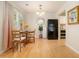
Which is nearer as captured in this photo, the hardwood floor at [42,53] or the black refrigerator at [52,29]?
the hardwood floor at [42,53]

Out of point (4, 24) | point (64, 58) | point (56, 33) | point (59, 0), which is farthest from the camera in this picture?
point (56, 33)

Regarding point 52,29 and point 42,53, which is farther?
point 52,29

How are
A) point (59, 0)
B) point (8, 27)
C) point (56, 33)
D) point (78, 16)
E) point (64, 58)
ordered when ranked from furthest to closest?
1. point (56, 33)
2. point (59, 0)
3. point (8, 27)
4. point (78, 16)
5. point (64, 58)

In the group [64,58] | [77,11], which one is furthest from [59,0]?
[64,58]

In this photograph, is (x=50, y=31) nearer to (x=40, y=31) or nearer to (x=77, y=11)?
(x=40, y=31)

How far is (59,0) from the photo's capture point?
22.2 ft

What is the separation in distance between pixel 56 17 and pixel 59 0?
5.86 m

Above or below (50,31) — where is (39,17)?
above

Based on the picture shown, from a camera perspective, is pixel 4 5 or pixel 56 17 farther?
pixel 56 17

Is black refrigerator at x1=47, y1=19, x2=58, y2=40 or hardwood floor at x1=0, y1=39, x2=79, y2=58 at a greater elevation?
black refrigerator at x1=47, y1=19, x2=58, y2=40

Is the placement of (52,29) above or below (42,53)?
above

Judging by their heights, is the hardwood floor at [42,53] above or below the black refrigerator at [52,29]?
below

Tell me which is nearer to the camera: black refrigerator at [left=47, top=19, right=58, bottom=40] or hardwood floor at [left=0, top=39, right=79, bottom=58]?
hardwood floor at [left=0, top=39, right=79, bottom=58]

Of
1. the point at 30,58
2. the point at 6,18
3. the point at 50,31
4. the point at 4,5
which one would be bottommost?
the point at 30,58
